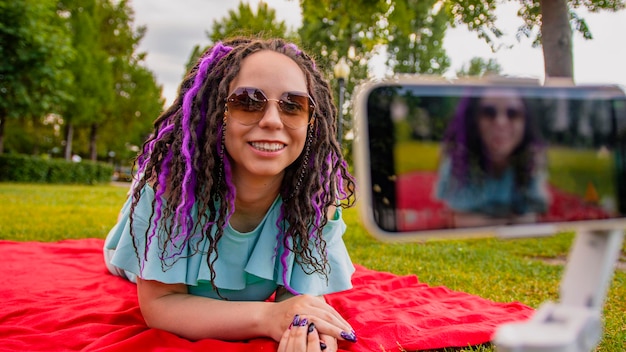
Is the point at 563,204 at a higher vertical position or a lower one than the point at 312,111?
lower

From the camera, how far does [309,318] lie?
1.99 m

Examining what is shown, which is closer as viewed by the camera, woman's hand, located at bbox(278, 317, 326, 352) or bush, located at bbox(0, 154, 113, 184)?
woman's hand, located at bbox(278, 317, 326, 352)

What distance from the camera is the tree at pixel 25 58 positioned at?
12797mm

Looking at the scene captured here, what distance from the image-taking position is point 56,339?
7.10 feet

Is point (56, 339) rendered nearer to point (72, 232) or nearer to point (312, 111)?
point (312, 111)

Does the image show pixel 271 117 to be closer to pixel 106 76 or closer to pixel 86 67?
pixel 86 67

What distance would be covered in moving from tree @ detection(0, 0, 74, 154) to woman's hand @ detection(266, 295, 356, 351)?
13501mm

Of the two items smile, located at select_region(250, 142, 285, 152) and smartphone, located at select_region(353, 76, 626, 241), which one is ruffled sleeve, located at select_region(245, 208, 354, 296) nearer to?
smile, located at select_region(250, 142, 285, 152)

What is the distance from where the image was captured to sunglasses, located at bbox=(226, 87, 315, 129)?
194 centimetres

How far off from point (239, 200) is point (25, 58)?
13304mm

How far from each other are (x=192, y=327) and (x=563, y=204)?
67.2 inches

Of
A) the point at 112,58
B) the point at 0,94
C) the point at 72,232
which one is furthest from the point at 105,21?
the point at 72,232

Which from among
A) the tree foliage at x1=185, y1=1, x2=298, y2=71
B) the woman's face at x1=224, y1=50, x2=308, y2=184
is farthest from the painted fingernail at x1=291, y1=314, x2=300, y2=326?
the tree foliage at x1=185, y1=1, x2=298, y2=71

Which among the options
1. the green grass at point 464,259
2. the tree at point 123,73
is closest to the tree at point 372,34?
the green grass at point 464,259
